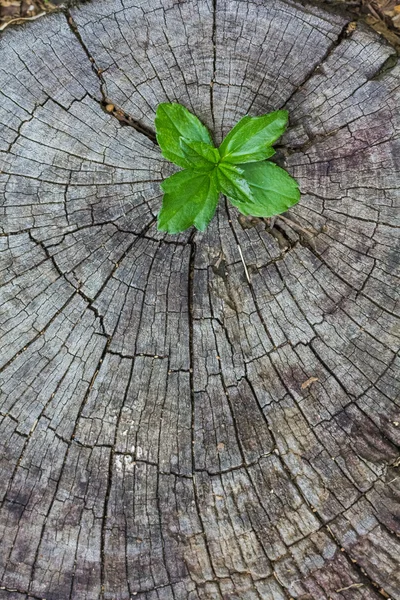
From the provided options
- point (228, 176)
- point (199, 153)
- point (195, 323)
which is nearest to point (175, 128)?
point (199, 153)

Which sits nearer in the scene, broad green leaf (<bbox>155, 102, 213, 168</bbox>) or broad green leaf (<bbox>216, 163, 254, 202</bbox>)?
broad green leaf (<bbox>216, 163, 254, 202</bbox>)

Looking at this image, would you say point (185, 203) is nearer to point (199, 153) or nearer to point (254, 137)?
point (199, 153)

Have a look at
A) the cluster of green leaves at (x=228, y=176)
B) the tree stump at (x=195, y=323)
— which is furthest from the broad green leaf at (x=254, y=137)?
the tree stump at (x=195, y=323)

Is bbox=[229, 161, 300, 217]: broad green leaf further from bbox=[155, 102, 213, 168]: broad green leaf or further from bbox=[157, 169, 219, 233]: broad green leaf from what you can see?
bbox=[155, 102, 213, 168]: broad green leaf

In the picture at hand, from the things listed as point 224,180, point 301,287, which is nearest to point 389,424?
point 301,287

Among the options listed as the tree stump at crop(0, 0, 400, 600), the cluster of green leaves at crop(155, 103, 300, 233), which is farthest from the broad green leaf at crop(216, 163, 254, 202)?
the tree stump at crop(0, 0, 400, 600)

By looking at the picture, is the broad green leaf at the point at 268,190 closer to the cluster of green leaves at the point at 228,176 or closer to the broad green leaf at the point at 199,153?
the cluster of green leaves at the point at 228,176

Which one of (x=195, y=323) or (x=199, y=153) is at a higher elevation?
(x=199, y=153)
